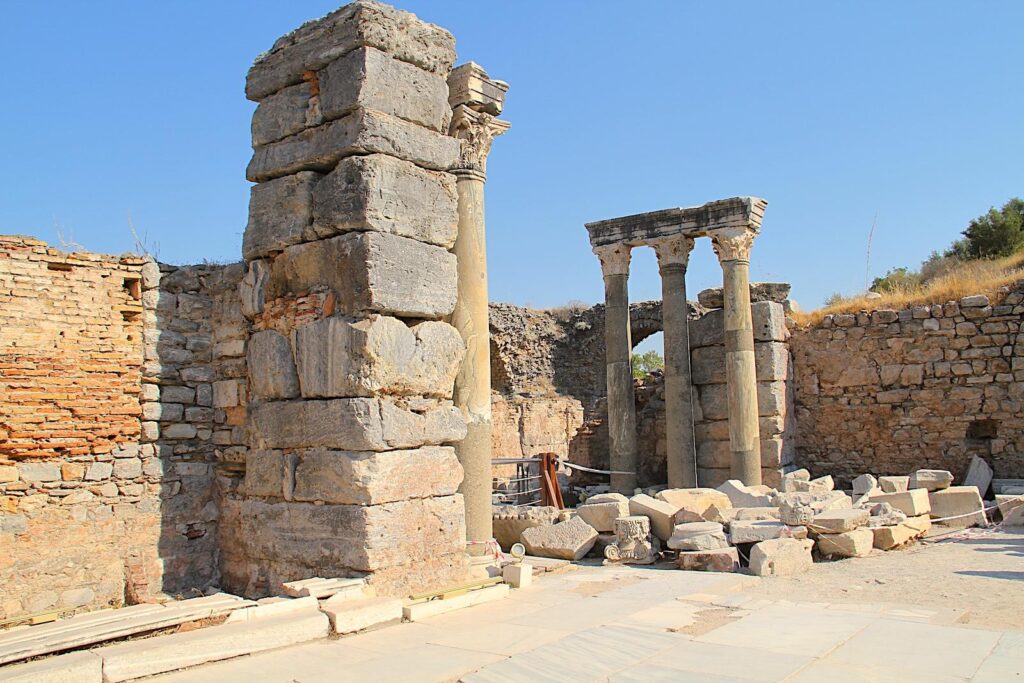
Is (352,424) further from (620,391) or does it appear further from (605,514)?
(620,391)

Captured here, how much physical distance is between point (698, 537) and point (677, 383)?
6.77 meters

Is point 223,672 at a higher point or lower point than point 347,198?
lower

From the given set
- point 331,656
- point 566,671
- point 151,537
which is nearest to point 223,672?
point 331,656

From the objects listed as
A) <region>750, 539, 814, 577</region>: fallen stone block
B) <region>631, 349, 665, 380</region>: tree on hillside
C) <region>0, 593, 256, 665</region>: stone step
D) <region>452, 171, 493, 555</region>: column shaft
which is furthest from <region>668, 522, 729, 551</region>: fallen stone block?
<region>631, 349, 665, 380</region>: tree on hillside

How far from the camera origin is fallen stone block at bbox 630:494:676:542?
9.23 m

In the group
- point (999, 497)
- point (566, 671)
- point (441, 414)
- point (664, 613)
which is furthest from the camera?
point (999, 497)

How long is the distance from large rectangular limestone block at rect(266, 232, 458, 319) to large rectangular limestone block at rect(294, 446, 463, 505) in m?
1.03

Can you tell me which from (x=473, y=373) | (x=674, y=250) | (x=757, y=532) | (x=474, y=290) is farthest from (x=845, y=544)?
(x=674, y=250)

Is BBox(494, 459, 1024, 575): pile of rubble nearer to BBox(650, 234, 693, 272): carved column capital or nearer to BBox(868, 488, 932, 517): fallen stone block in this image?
BBox(868, 488, 932, 517): fallen stone block

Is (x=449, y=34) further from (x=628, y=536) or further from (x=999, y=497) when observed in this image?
(x=999, y=497)

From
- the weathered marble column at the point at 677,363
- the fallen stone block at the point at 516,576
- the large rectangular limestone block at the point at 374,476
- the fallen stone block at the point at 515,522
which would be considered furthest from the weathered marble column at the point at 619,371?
the large rectangular limestone block at the point at 374,476

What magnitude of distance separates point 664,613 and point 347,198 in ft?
12.0

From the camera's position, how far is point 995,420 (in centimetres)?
1361

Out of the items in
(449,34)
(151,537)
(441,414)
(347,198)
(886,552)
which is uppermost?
(449,34)
